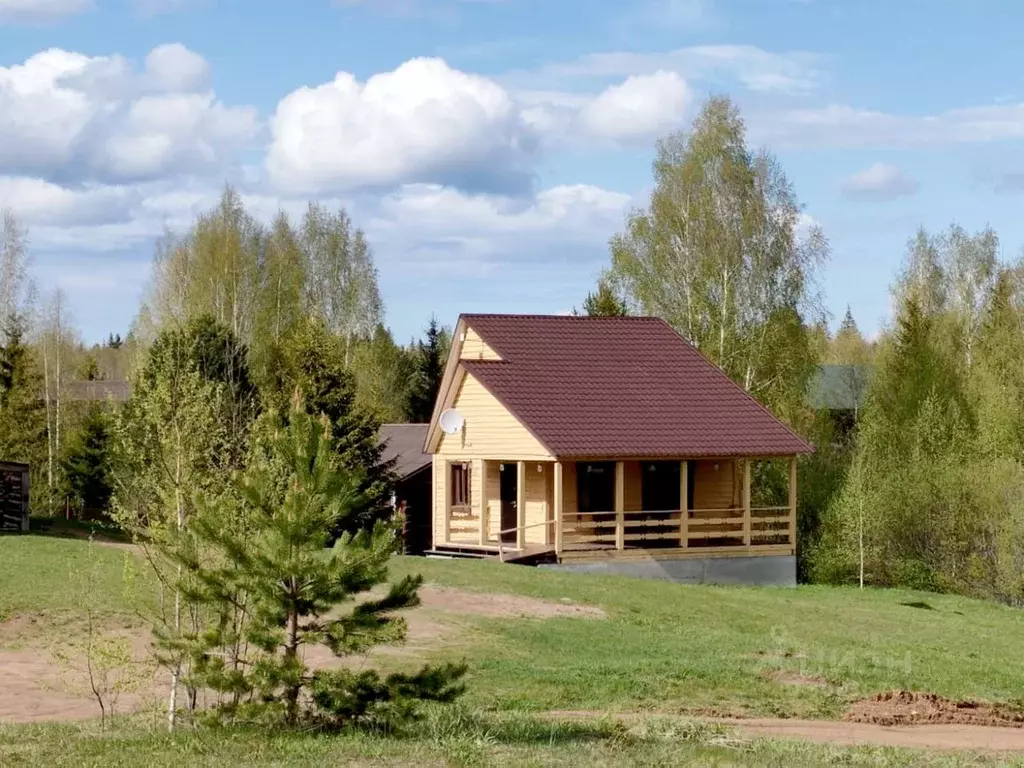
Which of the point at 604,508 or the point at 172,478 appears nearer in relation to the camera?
the point at 172,478

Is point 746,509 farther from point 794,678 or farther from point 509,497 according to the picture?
point 794,678

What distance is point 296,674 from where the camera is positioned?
37.6ft

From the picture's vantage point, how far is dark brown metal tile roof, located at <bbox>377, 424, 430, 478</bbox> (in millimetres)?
44469

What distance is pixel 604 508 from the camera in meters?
34.6

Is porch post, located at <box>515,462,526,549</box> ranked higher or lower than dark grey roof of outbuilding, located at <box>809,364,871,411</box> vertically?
lower

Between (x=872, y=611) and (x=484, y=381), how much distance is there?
10719 mm

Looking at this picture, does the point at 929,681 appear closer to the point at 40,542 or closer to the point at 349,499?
the point at 349,499

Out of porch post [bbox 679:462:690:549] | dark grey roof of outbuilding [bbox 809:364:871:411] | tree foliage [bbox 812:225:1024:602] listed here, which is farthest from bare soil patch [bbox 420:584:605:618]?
dark grey roof of outbuilding [bbox 809:364:871:411]

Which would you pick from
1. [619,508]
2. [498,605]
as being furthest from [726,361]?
[498,605]

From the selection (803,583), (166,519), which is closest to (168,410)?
(166,519)

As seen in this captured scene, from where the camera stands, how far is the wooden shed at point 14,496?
3145 centimetres

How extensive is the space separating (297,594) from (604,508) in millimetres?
23287

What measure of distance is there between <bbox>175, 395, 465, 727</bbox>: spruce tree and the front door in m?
23.2

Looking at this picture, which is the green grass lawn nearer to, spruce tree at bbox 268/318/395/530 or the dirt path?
the dirt path
